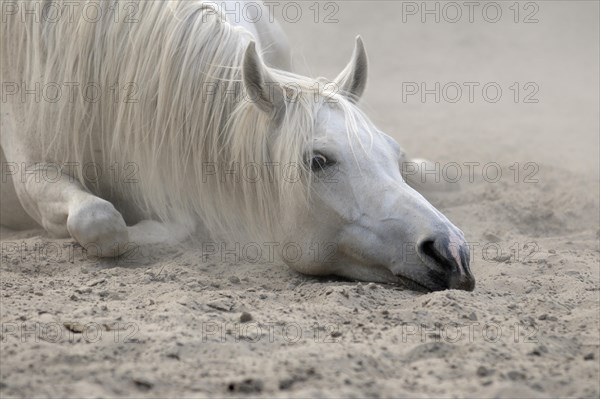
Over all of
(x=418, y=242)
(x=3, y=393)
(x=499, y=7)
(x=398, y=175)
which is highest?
(x=499, y=7)

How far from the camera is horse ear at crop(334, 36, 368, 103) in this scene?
11.9 ft

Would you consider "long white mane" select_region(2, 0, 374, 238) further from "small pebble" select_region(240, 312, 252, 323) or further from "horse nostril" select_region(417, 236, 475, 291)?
"small pebble" select_region(240, 312, 252, 323)

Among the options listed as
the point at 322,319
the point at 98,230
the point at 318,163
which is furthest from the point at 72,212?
the point at 322,319

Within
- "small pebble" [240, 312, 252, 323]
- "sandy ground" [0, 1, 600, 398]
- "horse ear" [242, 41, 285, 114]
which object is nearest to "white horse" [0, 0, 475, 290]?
"horse ear" [242, 41, 285, 114]

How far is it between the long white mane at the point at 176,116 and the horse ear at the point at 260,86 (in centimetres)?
A: 4

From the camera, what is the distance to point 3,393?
2033 millimetres

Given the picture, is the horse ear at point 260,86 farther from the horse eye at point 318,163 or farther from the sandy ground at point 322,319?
the sandy ground at point 322,319

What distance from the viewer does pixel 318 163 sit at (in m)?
3.24

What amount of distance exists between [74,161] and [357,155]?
1411 millimetres

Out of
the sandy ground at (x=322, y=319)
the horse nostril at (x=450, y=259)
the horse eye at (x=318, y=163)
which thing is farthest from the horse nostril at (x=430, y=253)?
the horse eye at (x=318, y=163)

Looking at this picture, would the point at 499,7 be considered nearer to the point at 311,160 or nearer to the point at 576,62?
the point at 576,62

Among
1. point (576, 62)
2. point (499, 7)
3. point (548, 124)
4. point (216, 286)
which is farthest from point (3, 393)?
point (499, 7)

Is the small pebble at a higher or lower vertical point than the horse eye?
lower

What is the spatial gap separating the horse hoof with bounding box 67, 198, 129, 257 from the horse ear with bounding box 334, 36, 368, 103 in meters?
1.08
